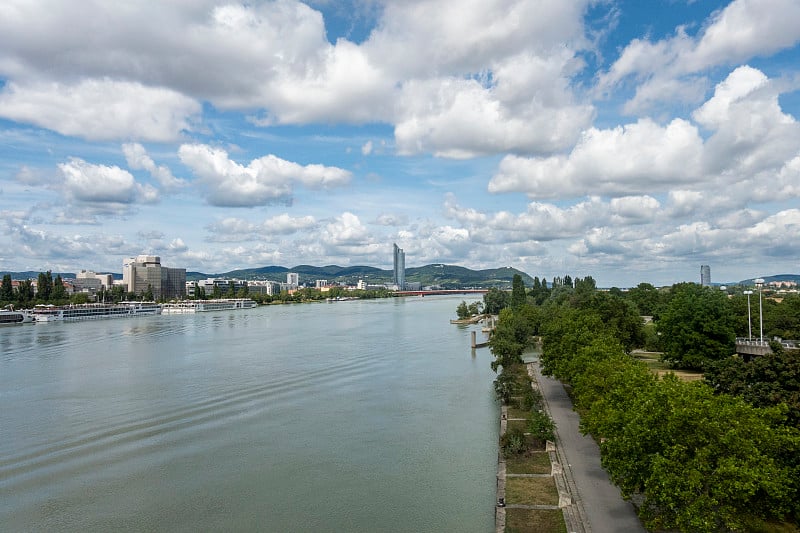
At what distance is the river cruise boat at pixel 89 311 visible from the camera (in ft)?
265

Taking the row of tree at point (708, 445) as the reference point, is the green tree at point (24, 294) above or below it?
above

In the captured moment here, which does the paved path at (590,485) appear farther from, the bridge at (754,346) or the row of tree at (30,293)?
the row of tree at (30,293)

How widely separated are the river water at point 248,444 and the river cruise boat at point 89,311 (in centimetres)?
4877

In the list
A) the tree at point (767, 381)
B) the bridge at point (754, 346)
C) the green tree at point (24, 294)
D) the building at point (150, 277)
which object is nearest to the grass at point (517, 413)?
the tree at point (767, 381)

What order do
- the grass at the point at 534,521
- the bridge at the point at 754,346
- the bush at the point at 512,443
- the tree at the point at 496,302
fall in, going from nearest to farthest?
the grass at the point at 534,521, the bush at the point at 512,443, the bridge at the point at 754,346, the tree at the point at 496,302

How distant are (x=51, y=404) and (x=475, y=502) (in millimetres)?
20355

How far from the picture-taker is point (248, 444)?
19172 millimetres

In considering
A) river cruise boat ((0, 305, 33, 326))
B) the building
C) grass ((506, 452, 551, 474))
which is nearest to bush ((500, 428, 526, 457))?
grass ((506, 452, 551, 474))

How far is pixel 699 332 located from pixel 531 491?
61.3 feet

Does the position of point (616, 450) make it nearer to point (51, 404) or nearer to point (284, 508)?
point (284, 508)

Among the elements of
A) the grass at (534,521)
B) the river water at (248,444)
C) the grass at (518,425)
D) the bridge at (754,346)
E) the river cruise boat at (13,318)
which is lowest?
the river water at (248,444)

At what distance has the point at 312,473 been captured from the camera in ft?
54.5

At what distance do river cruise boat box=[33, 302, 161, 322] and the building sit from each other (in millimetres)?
41847

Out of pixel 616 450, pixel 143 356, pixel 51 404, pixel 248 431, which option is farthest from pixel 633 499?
pixel 143 356
